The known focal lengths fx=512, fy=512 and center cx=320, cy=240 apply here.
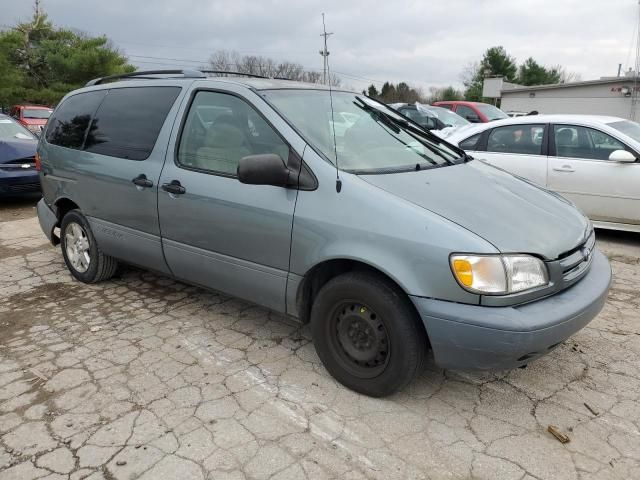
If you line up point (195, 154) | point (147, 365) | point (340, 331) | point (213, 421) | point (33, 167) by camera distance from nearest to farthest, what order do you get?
point (213, 421) → point (340, 331) → point (147, 365) → point (195, 154) → point (33, 167)

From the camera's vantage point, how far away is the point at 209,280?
136 inches

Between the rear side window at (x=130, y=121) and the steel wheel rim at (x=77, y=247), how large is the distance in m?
0.78

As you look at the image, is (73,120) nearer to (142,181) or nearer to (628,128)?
(142,181)

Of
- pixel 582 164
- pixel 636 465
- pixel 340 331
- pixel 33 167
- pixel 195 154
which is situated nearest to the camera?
pixel 636 465

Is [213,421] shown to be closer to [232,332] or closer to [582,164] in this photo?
[232,332]

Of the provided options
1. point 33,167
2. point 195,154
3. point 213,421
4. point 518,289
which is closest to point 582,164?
point 518,289

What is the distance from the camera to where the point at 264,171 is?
278 cm

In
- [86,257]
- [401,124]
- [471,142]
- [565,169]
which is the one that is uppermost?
[401,124]

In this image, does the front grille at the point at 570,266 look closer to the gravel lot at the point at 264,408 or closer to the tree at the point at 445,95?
the gravel lot at the point at 264,408

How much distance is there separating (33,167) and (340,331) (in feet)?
23.5

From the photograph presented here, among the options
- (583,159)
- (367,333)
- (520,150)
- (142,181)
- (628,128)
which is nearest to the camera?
(367,333)

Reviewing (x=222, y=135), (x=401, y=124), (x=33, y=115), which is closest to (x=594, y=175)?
(x=401, y=124)

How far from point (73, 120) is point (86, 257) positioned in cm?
121

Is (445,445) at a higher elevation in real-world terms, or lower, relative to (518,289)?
lower
